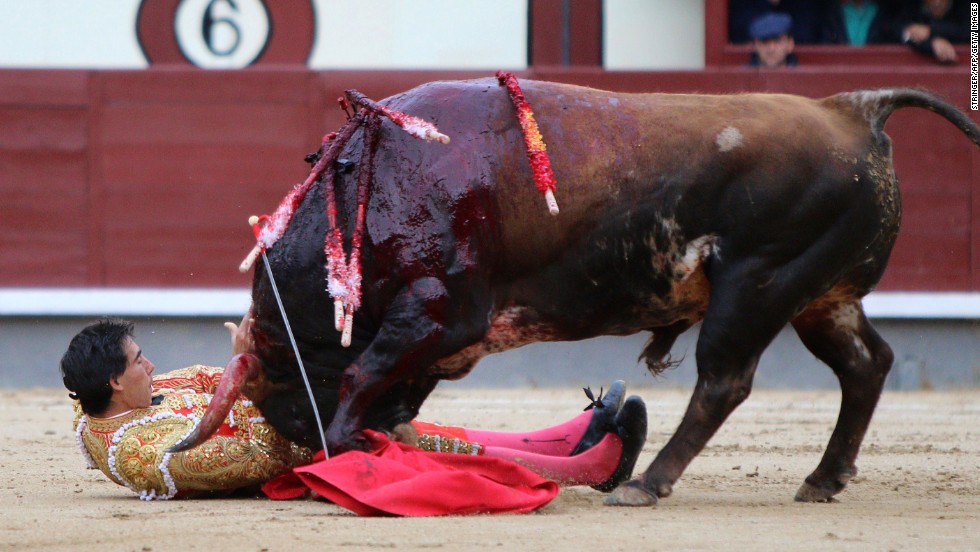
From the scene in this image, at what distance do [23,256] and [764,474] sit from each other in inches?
204

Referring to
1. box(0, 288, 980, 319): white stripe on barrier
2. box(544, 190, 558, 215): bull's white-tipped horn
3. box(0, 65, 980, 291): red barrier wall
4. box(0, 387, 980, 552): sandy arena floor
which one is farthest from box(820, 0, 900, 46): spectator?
box(544, 190, 558, 215): bull's white-tipped horn

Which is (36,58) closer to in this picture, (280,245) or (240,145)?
(240,145)

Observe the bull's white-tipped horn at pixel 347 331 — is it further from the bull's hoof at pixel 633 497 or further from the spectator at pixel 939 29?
the spectator at pixel 939 29

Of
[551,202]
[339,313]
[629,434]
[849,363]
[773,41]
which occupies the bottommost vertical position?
[629,434]

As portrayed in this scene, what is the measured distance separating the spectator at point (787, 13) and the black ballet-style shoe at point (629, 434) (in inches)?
186

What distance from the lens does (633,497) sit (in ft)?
13.0

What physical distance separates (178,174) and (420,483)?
5.11 m

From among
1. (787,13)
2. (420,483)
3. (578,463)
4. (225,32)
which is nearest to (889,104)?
(578,463)

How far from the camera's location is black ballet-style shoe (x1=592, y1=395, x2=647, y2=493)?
14.0 ft

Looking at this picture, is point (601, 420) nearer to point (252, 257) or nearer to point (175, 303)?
point (252, 257)

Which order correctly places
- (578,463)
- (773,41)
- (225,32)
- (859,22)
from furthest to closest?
(225,32)
(859,22)
(773,41)
(578,463)

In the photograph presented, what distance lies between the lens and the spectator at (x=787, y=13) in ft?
27.9

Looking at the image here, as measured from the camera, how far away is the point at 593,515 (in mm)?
3783

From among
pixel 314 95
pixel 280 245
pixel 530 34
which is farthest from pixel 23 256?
pixel 280 245
